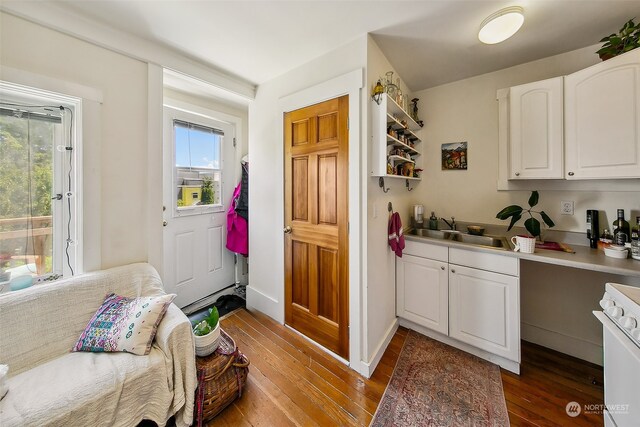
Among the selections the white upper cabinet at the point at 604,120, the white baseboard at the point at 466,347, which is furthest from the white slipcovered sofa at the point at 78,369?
the white upper cabinet at the point at 604,120

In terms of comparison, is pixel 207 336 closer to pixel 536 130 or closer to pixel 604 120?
pixel 536 130

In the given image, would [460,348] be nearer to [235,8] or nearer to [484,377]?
[484,377]

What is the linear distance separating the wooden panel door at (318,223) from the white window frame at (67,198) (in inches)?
55.2

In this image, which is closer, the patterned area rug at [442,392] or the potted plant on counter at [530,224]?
the patterned area rug at [442,392]

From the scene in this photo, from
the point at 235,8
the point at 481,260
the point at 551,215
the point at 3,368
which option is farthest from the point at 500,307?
the point at 3,368

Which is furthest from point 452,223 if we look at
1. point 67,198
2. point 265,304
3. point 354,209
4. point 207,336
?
point 67,198

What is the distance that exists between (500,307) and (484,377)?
1.64 feet

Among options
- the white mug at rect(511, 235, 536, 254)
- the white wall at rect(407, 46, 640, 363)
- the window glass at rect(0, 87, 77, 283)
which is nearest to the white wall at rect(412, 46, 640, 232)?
the white wall at rect(407, 46, 640, 363)

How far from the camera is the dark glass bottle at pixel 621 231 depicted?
154cm

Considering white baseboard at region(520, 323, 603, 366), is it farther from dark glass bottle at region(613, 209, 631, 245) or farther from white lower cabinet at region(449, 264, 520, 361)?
dark glass bottle at region(613, 209, 631, 245)

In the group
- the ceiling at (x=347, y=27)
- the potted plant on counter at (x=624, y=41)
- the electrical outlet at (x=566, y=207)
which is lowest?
the electrical outlet at (x=566, y=207)

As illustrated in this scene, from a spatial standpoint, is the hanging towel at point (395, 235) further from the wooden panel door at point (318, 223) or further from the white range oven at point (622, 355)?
the white range oven at point (622, 355)

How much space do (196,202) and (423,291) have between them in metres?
2.50

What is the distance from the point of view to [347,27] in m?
1.52
